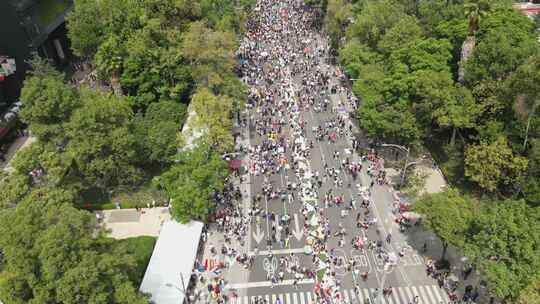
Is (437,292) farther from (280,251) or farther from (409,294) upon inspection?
(280,251)

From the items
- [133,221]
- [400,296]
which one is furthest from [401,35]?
[133,221]

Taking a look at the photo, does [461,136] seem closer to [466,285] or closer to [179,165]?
[466,285]

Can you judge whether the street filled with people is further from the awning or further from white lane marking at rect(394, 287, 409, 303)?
the awning

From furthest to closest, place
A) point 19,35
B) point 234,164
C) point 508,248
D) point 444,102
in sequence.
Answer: point 19,35 < point 234,164 < point 444,102 < point 508,248

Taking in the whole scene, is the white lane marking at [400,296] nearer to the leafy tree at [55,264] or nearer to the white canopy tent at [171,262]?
the white canopy tent at [171,262]

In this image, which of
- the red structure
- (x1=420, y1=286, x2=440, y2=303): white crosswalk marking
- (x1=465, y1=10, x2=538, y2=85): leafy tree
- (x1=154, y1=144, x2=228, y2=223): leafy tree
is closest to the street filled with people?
(x1=420, y1=286, x2=440, y2=303): white crosswalk marking

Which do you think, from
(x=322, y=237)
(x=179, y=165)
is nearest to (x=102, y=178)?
(x=179, y=165)
